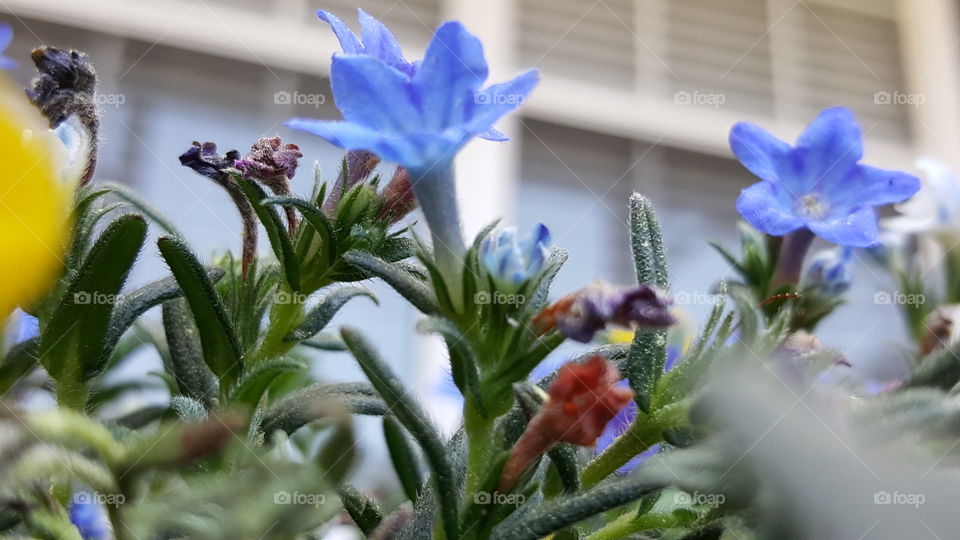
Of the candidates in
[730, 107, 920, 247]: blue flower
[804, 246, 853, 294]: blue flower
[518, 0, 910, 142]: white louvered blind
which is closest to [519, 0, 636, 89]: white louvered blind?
[518, 0, 910, 142]: white louvered blind

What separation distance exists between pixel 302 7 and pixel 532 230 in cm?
280

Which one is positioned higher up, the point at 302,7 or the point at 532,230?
the point at 302,7

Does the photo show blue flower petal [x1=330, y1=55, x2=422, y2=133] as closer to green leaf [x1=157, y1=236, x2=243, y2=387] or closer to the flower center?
green leaf [x1=157, y1=236, x2=243, y2=387]

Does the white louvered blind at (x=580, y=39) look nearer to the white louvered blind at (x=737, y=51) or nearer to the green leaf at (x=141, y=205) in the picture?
the white louvered blind at (x=737, y=51)

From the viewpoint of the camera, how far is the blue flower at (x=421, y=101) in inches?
9.7

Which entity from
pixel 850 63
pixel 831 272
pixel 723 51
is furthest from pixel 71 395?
pixel 850 63

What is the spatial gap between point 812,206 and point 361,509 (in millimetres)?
235

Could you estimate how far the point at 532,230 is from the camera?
0.28 m

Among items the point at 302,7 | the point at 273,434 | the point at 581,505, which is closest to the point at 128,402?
the point at 273,434

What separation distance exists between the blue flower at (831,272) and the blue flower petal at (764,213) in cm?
14

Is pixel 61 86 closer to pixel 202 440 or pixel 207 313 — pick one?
pixel 207 313

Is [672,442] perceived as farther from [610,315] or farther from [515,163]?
[515,163]

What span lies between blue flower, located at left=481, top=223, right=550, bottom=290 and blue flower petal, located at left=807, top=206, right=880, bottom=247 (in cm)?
13

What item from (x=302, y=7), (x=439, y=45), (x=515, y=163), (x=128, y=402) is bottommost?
(x=128, y=402)
